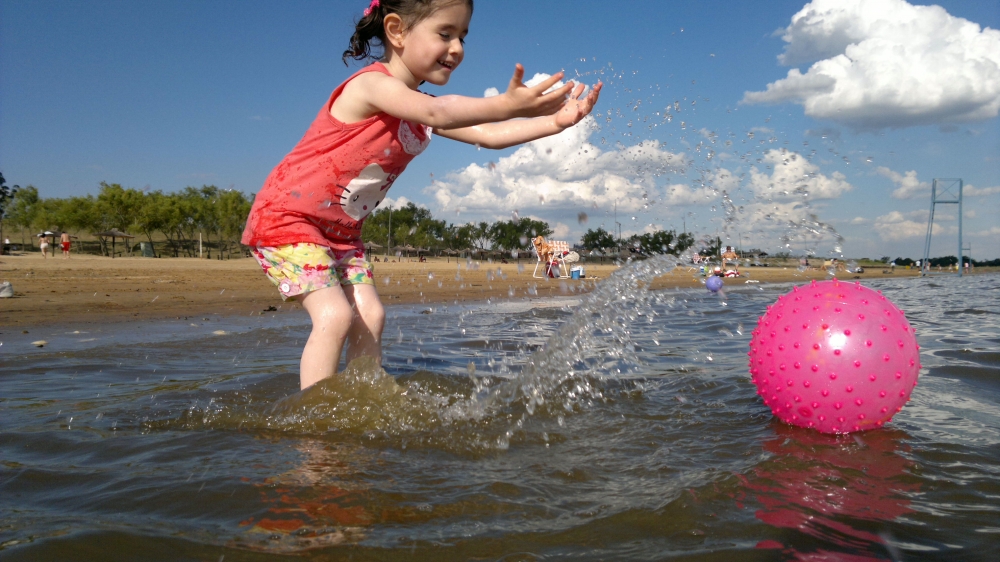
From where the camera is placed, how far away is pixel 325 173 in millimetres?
3182

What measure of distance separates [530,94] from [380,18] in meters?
1.24

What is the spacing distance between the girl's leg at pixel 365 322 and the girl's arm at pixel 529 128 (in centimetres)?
102

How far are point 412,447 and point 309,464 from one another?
0.44 m

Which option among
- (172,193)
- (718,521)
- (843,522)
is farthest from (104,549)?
(172,193)

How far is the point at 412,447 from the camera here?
265cm

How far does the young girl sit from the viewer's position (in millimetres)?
3020

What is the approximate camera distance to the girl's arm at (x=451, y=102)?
2.51 m

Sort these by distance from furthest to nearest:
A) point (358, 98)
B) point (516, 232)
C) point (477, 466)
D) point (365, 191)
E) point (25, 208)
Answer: point (25, 208)
point (516, 232)
point (365, 191)
point (358, 98)
point (477, 466)

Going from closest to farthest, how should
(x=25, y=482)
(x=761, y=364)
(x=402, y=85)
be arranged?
(x=25, y=482)
(x=402, y=85)
(x=761, y=364)

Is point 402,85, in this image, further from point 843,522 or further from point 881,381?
point 881,381

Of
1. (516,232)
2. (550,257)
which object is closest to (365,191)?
(550,257)

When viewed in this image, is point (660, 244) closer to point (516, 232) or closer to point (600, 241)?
point (600, 241)

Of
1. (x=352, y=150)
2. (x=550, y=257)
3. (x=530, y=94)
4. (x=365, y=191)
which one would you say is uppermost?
(x=530, y=94)

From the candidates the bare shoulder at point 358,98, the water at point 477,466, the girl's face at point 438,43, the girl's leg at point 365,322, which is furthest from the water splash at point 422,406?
the girl's face at point 438,43
